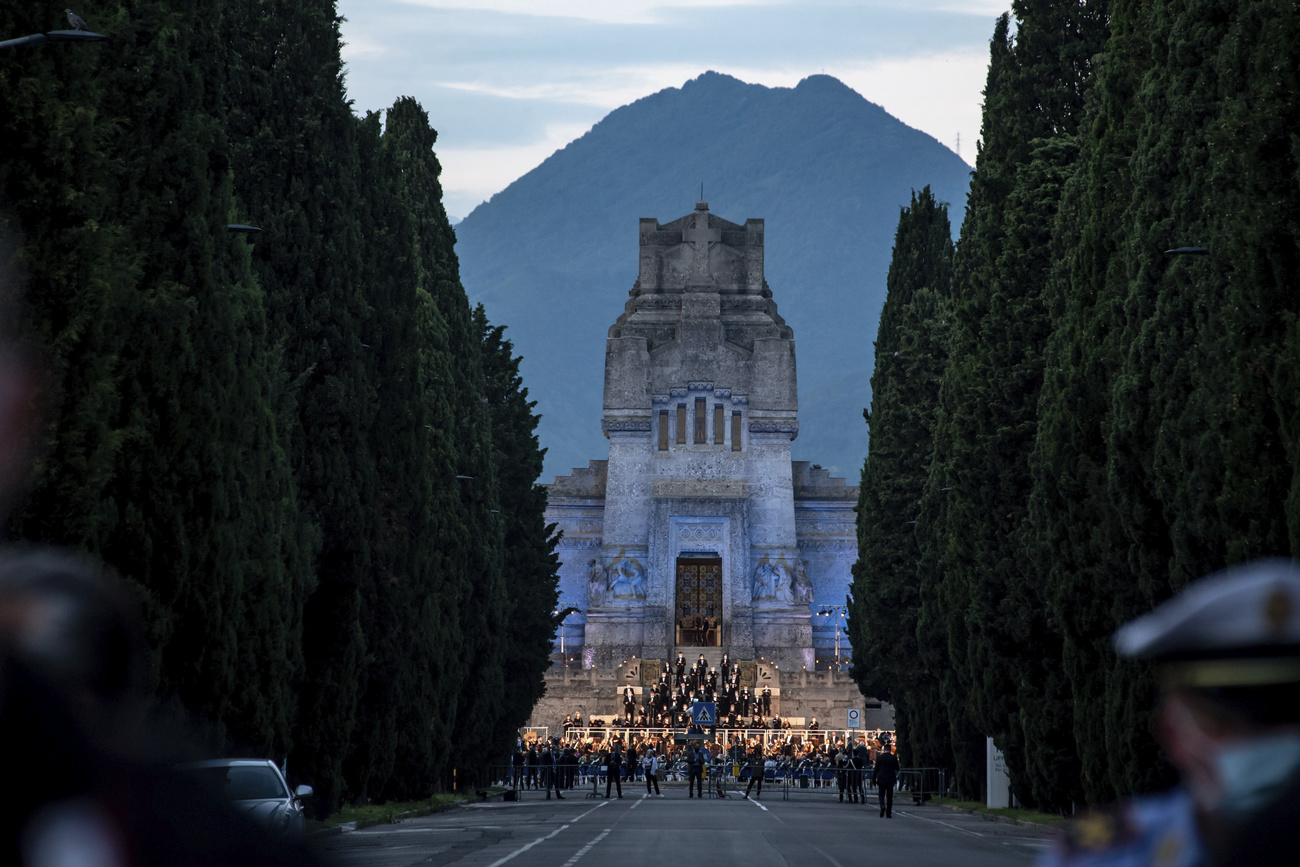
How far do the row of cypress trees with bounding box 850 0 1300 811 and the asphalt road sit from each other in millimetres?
2332

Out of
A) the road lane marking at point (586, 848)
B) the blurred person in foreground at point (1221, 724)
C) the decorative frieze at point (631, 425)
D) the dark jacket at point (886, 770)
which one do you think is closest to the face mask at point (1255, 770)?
the blurred person in foreground at point (1221, 724)

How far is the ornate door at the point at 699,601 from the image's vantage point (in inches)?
3408

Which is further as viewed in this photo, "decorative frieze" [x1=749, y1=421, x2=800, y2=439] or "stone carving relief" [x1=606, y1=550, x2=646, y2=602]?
"decorative frieze" [x1=749, y1=421, x2=800, y2=439]

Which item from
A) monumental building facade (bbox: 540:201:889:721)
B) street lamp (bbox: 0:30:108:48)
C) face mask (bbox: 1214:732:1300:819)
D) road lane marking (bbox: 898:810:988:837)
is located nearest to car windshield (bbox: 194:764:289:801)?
street lamp (bbox: 0:30:108:48)

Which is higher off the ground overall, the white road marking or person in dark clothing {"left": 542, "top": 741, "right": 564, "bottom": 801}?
person in dark clothing {"left": 542, "top": 741, "right": 564, "bottom": 801}

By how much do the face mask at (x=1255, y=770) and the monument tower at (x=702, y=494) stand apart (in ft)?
261

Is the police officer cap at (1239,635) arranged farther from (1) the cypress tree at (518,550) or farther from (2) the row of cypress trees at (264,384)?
(1) the cypress tree at (518,550)

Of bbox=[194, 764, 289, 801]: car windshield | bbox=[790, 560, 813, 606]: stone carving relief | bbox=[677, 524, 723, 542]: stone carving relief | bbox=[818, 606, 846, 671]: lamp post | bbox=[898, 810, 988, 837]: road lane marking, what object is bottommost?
bbox=[898, 810, 988, 837]: road lane marking

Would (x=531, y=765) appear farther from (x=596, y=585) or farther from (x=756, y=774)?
(x=596, y=585)

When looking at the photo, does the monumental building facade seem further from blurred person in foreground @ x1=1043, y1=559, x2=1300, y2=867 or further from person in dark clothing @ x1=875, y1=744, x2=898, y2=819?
blurred person in foreground @ x1=1043, y1=559, x2=1300, y2=867

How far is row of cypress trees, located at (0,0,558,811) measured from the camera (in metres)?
19.0

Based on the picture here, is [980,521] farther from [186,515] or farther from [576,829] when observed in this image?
[186,515]

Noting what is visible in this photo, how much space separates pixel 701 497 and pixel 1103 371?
59.1 meters

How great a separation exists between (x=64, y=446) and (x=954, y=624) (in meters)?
24.7
